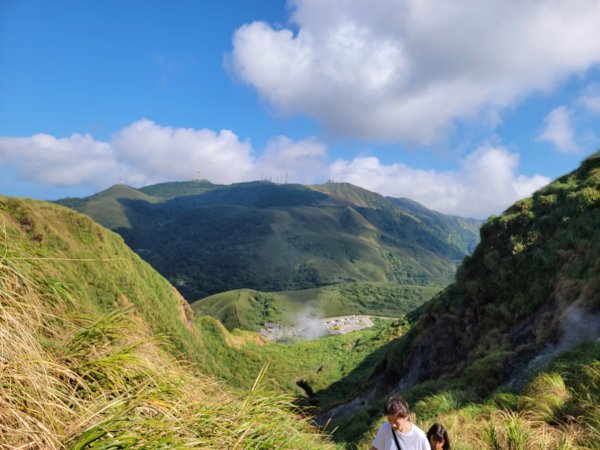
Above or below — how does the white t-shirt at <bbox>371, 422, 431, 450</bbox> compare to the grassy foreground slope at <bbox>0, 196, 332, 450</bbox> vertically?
below

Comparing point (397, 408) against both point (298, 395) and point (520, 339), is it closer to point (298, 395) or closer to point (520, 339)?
point (298, 395)

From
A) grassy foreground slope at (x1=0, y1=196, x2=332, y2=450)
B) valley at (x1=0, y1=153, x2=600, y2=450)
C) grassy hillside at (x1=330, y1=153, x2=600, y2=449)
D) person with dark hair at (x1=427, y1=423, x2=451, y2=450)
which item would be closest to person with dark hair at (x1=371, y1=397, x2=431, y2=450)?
person with dark hair at (x1=427, y1=423, x2=451, y2=450)

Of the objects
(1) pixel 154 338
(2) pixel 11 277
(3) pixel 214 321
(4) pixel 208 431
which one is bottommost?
(3) pixel 214 321

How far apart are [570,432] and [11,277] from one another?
8.88 meters

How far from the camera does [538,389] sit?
28.2 feet

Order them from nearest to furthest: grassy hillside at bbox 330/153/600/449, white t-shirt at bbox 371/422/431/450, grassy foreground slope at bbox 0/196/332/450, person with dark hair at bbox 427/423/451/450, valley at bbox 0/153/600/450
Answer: grassy foreground slope at bbox 0/196/332/450
valley at bbox 0/153/600/450
white t-shirt at bbox 371/422/431/450
person with dark hair at bbox 427/423/451/450
grassy hillside at bbox 330/153/600/449

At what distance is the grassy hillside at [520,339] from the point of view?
7371 millimetres

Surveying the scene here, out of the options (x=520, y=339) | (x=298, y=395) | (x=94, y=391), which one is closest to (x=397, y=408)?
(x=94, y=391)

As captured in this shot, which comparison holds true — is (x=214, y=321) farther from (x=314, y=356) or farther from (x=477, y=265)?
(x=477, y=265)

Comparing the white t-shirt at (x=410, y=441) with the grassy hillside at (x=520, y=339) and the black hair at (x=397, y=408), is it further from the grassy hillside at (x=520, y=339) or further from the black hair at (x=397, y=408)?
the grassy hillside at (x=520, y=339)

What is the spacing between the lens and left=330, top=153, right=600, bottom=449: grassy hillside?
24.2 feet

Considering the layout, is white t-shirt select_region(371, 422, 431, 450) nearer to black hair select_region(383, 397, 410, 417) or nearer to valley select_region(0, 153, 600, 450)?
black hair select_region(383, 397, 410, 417)

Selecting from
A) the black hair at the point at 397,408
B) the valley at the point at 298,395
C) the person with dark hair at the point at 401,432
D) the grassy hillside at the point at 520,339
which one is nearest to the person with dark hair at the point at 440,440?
the person with dark hair at the point at 401,432

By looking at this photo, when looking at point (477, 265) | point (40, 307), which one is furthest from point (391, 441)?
point (477, 265)
